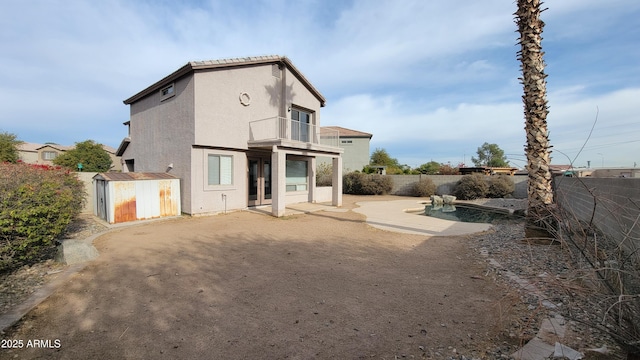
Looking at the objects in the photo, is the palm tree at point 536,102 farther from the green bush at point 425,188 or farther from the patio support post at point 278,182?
the green bush at point 425,188

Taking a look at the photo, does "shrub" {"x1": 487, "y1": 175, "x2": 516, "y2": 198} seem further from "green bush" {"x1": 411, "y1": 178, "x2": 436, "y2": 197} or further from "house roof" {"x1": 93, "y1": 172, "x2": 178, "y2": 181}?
"house roof" {"x1": 93, "y1": 172, "x2": 178, "y2": 181}

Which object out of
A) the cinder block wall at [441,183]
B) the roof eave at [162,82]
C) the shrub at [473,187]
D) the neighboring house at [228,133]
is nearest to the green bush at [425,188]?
the cinder block wall at [441,183]

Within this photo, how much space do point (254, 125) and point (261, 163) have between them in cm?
209

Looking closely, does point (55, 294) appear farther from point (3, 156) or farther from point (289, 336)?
point (3, 156)

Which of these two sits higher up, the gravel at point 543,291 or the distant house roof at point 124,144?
the distant house roof at point 124,144

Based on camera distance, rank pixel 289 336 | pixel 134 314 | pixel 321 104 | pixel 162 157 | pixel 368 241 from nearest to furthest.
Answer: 1. pixel 289 336
2. pixel 134 314
3. pixel 368 241
4. pixel 162 157
5. pixel 321 104

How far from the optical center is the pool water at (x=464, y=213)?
14142 millimetres

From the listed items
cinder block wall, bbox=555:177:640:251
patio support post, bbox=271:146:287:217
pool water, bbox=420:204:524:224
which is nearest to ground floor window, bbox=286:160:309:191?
patio support post, bbox=271:146:287:217

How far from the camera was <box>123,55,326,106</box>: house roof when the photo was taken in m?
11.3

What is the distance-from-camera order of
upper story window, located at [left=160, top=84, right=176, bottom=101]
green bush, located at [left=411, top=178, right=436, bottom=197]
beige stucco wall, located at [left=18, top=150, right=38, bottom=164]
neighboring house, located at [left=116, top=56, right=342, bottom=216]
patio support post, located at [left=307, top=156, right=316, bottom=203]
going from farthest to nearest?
beige stucco wall, located at [left=18, top=150, right=38, bottom=164] → green bush, located at [left=411, top=178, right=436, bottom=197] → patio support post, located at [left=307, top=156, right=316, bottom=203] → upper story window, located at [left=160, top=84, right=176, bottom=101] → neighboring house, located at [left=116, top=56, right=342, bottom=216]

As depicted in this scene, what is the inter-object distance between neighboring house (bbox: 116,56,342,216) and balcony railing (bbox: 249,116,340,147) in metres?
0.05

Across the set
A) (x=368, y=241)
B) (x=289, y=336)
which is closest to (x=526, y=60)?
(x=368, y=241)

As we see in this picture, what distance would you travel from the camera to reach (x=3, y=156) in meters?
26.9

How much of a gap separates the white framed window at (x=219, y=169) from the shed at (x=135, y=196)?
1350mm
